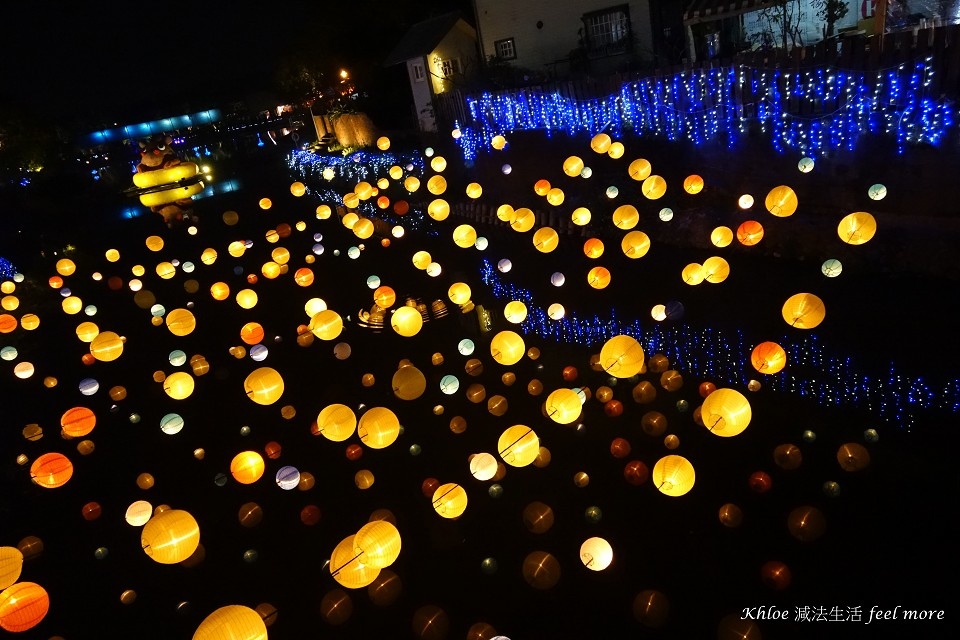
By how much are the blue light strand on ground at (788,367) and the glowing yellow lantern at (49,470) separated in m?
5.65

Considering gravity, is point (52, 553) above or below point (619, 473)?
above

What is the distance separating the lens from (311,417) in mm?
6539

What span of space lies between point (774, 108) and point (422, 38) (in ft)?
42.4

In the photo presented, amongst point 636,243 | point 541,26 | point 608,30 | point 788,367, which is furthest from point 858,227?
point 541,26

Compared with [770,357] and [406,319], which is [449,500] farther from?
[770,357]

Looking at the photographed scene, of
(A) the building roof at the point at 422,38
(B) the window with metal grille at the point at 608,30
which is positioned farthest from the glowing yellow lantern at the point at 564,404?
(A) the building roof at the point at 422,38

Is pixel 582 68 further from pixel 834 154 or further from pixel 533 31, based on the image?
pixel 834 154

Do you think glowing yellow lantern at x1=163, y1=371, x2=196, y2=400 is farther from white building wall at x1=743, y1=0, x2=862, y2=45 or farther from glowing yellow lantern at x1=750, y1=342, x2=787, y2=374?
white building wall at x1=743, y1=0, x2=862, y2=45

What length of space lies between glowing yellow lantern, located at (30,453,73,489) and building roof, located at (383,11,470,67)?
51.6 ft

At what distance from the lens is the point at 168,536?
13.0 ft

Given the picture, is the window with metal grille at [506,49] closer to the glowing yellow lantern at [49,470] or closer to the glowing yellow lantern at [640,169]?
the glowing yellow lantern at [640,169]

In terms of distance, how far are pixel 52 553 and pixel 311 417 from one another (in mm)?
2792

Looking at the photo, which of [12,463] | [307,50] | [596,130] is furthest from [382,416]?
[307,50]

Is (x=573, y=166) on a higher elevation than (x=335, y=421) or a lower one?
higher
